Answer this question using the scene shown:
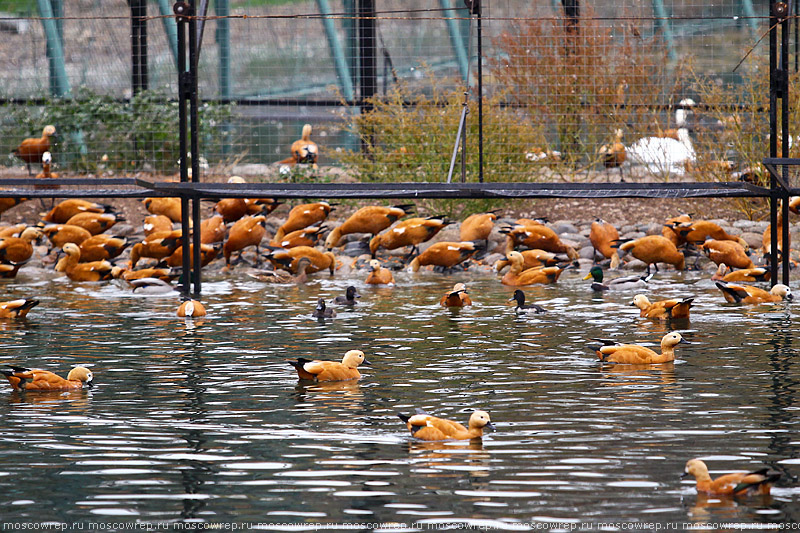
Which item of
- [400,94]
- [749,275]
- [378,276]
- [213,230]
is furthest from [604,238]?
[213,230]

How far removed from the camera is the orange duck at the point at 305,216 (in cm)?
1647

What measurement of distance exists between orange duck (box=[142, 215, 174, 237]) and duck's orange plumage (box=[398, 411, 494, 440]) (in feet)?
35.0

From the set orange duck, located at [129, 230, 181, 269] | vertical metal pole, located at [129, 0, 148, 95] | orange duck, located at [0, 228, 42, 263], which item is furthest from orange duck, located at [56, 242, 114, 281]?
vertical metal pole, located at [129, 0, 148, 95]

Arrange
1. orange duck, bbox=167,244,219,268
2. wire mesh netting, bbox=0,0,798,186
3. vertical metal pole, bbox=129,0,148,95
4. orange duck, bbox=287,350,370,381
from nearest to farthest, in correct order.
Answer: orange duck, bbox=287,350,370,381 → orange duck, bbox=167,244,219,268 → wire mesh netting, bbox=0,0,798,186 → vertical metal pole, bbox=129,0,148,95

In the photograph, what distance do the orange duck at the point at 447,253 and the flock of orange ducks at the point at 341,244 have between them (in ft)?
0.04

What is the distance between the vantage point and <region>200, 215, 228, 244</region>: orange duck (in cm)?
1634

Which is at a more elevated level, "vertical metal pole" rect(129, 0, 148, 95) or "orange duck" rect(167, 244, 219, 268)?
"vertical metal pole" rect(129, 0, 148, 95)

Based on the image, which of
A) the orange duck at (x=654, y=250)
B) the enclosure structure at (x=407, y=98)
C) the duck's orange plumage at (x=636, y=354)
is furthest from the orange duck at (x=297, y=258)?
the duck's orange plumage at (x=636, y=354)

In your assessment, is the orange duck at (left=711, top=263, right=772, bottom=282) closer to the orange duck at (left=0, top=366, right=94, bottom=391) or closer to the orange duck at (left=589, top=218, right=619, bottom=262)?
the orange duck at (left=589, top=218, right=619, bottom=262)

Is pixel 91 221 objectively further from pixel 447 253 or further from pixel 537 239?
pixel 537 239

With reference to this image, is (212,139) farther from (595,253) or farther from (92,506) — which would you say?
(92,506)

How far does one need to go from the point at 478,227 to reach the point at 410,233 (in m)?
1.22

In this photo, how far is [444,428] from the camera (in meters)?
6.25

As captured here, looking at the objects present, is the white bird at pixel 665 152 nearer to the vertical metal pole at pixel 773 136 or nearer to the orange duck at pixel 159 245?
the vertical metal pole at pixel 773 136
